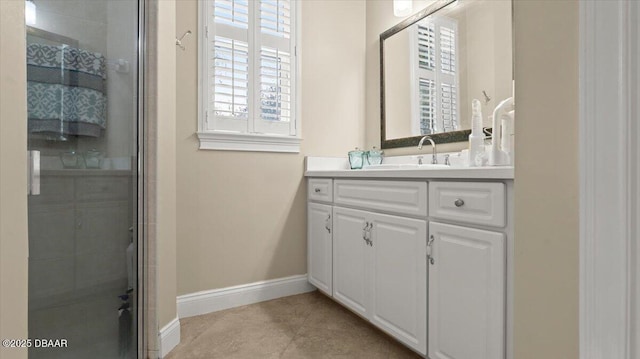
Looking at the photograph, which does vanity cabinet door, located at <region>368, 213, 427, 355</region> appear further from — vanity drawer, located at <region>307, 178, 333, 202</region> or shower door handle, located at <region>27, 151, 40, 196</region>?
shower door handle, located at <region>27, 151, 40, 196</region>

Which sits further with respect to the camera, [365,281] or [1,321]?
[365,281]

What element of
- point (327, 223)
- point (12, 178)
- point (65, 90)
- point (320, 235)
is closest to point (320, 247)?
point (320, 235)

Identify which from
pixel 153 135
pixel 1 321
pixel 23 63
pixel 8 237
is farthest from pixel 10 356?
pixel 153 135

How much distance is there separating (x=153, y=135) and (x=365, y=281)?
4.10 feet

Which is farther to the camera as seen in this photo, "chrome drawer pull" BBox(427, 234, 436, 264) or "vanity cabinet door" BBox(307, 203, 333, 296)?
"vanity cabinet door" BBox(307, 203, 333, 296)

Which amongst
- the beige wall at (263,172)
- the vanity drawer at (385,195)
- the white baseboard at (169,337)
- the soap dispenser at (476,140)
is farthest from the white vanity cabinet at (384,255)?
the white baseboard at (169,337)

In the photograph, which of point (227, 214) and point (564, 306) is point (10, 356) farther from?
point (227, 214)

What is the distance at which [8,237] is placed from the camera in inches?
27.7

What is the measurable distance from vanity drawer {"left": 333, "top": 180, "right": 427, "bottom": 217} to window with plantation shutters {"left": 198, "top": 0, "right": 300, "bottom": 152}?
0.63 meters

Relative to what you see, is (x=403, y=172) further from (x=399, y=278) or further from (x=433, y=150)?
(x=433, y=150)

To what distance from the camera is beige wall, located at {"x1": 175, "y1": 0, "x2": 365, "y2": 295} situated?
2.01 metres

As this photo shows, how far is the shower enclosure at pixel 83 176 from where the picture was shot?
105 centimetres

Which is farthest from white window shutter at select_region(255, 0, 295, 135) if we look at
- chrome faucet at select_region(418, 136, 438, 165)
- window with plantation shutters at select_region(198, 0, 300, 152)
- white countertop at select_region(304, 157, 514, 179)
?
Result: chrome faucet at select_region(418, 136, 438, 165)

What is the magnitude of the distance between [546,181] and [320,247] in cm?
163
